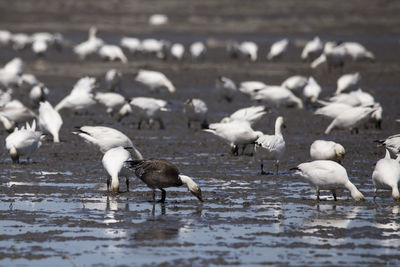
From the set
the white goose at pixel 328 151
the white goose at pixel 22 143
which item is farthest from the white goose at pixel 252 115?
the white goose at pixel 22 143

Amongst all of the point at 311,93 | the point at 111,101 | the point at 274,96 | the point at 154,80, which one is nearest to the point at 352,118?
the point at 274,96

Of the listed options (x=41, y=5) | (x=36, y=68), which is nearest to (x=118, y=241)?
(x=36, y=68)

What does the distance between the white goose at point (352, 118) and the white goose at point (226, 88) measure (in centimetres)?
480

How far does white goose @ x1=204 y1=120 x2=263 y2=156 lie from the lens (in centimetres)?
1380

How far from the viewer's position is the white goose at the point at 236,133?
13805 millimetres

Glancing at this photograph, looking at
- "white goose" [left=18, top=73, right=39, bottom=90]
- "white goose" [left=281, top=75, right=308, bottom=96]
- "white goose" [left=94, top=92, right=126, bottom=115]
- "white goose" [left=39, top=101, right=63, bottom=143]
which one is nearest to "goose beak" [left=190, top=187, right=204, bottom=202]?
"white goose" [left=39, top=101, right=63, bottom=143]

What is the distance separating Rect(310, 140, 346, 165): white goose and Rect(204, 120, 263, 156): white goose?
1287mm

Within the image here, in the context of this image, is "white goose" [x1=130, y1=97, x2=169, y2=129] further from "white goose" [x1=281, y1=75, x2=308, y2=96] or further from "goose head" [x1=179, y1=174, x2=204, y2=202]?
"goose head" [x1=179, y1=174, x2=204, y2=202]

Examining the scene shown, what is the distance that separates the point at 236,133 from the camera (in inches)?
545

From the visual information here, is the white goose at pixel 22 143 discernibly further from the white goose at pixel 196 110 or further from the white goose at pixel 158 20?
the white goose at pixel 158 20

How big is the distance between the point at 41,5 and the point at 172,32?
12048mm

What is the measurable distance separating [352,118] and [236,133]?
10.8 ft

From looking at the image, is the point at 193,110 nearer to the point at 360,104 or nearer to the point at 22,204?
the point at 360,104

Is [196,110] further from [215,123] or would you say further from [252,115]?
[252,115]
